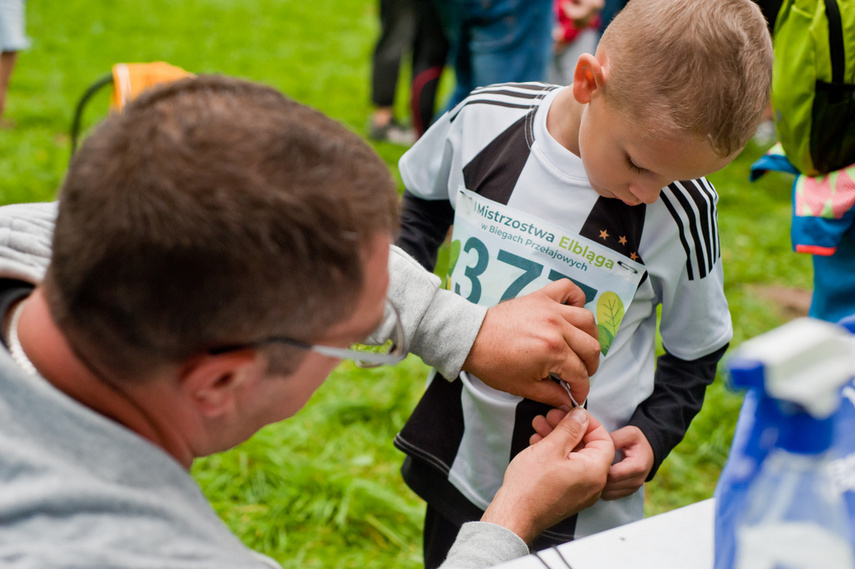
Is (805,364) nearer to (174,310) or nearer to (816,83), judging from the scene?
(174,310)

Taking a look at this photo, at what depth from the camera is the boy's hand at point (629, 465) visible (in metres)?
1.29

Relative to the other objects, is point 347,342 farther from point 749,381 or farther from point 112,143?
point 749,381

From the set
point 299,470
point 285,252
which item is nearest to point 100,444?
point 285,252

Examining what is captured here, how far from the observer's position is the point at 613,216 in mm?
1292

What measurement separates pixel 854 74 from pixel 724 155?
2.32ft

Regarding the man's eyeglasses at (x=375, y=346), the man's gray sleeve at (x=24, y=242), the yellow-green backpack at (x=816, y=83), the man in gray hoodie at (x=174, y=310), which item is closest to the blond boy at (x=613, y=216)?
the man's eyeglasses at (x=375, y=346)

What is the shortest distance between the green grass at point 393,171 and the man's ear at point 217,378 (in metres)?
→ 1.40

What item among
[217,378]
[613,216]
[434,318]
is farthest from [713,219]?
[217,378]

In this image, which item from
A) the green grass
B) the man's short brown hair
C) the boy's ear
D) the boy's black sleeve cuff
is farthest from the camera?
the green grass

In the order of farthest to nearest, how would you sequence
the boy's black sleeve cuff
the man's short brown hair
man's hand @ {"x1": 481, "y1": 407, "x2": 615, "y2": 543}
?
the boy's black sleeve cuff → man's hand @ {"x1": 481, "y1": 407, "x2": 615, "y2": 543} → the man's short brown hair

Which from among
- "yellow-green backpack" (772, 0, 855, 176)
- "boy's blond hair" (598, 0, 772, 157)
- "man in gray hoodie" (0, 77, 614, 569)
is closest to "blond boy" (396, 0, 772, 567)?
"boy's blond hair" (598, 0, 772, 157)

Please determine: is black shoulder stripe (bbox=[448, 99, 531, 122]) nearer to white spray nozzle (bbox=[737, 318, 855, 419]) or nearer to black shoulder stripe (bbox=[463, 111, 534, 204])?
black shoulder stripe (bbox=[463, 111, 534, 204])

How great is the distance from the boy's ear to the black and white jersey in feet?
0.36

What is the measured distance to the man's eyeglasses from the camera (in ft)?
2.74
